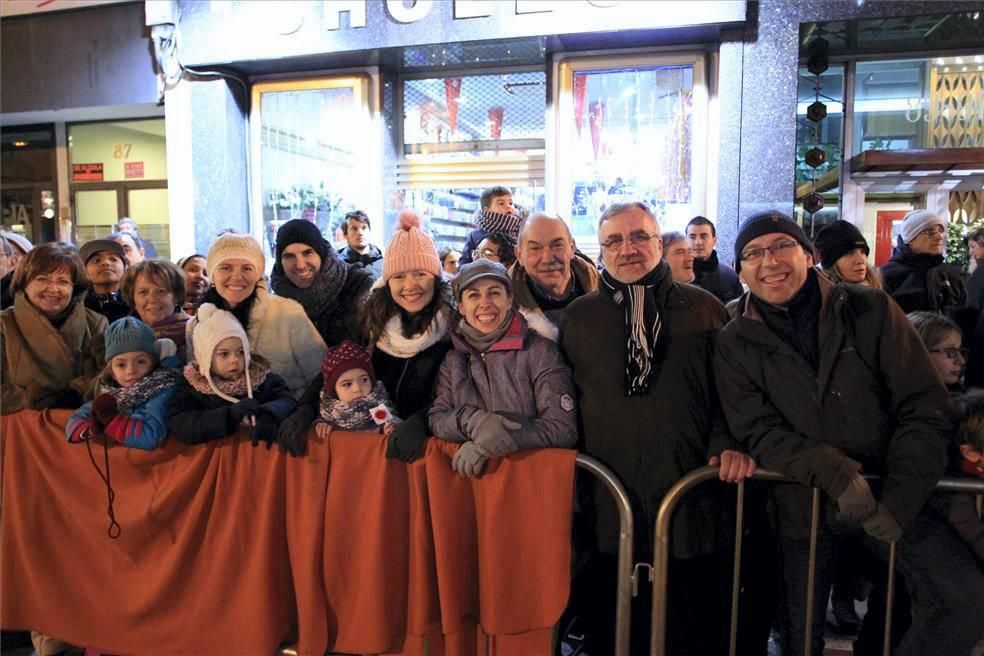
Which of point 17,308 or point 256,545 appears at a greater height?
point 17,308

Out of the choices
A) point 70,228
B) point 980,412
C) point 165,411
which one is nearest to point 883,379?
point 980,412

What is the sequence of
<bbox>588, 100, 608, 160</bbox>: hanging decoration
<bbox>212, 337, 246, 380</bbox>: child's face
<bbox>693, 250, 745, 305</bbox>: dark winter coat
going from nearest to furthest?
<bbox>212, 337, 246, 380</bbox>: child's face
<bbox>693, 250, 745, 305</bbox>: dark winter coat
<bbox>588, 100, 608, 160</bbox>: hanging decoration

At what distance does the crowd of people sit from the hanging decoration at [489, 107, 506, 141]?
5405 mm

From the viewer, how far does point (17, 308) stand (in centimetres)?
384

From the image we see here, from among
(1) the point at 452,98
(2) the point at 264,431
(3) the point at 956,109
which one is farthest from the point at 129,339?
(3) the point at 956,109

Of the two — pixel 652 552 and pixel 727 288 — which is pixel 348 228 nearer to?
pixel 727 288

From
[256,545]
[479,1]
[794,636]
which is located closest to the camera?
[794,636]

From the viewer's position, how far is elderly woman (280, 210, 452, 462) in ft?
10.6

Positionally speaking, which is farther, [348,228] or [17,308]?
[348,228]

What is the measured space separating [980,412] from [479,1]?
21.3ft

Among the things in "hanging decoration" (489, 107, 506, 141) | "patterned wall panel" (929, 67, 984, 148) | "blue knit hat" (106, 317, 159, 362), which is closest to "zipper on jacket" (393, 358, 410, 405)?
"blue knit hat" (106, 317, 159, 362)

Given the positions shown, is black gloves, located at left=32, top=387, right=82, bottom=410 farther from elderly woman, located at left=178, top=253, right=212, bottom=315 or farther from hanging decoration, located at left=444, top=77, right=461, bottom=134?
hanging decoration, located at left=444, top=77, right=461, bottom=134

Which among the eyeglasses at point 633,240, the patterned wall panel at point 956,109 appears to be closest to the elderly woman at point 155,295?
the eyeglasses at point 633,240

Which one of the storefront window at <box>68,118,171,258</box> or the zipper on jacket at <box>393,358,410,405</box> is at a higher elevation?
the storefront window at <box>68,118,171,258</box>
